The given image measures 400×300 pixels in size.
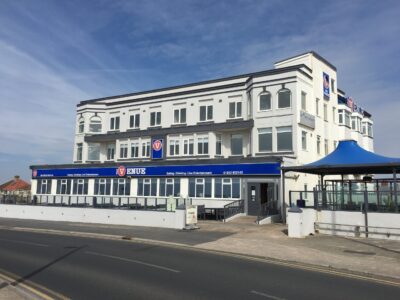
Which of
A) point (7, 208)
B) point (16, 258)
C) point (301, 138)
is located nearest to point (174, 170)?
point (301, 138)

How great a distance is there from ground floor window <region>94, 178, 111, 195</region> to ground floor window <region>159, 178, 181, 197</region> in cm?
730

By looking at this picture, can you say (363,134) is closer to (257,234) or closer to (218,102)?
(218,102)

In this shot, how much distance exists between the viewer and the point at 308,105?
3638cm

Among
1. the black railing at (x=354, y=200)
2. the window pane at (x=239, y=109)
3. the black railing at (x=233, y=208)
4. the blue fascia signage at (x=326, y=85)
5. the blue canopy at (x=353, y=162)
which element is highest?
the blue fascia signage at (x=326, y=85)

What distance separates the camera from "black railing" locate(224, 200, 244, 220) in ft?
102

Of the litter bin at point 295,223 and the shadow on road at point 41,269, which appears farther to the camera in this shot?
the litter bin at point 295,223

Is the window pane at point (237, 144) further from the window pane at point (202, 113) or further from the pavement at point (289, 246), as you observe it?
the pavement at point (289, 246)

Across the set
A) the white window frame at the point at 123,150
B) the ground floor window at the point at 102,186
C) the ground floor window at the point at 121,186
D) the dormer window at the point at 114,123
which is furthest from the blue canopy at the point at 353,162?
the dormer window at the point at 114,123

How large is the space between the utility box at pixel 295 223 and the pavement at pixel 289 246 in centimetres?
56

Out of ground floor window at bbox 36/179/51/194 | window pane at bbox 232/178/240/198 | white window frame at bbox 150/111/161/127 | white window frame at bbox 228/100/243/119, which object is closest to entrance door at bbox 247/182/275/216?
window pane at bbox 232/178/240/198

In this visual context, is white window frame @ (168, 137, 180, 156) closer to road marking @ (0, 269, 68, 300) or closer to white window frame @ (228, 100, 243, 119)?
white window frame @ (228, 100, 243, 119)

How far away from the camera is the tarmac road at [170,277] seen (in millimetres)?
9203

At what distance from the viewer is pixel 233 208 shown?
3225cm

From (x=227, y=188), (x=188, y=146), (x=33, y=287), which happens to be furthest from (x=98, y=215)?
(x=33, y=287)
